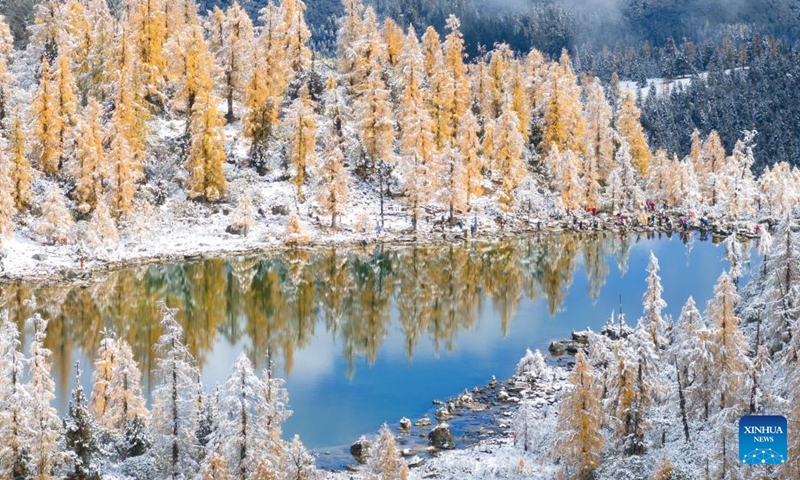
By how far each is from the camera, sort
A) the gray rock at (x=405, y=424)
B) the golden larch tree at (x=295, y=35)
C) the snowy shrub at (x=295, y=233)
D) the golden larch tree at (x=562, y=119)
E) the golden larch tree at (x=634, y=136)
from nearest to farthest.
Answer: the gray rock at (x=405, y=424)
the snowy shrub at (x=295, y=233)
the golden larch tree at (x=295, y=35)
the golden larch tree at (x=562, y=119)
the golden larch tree at (x=634, y=136)

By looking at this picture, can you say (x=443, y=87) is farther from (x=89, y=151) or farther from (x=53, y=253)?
(x=53, y=253)

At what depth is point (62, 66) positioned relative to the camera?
273 ft

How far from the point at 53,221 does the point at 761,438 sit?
2590 inches

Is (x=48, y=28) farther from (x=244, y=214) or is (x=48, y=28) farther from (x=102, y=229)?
(x=244, y=214)

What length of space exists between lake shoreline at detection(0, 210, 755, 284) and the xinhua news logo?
2237 inches

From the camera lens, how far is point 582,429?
100 feet

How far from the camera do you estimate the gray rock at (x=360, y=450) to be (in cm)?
3681

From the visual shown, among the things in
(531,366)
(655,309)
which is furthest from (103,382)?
(655,309)

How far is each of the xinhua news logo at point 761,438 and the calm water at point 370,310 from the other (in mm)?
20400

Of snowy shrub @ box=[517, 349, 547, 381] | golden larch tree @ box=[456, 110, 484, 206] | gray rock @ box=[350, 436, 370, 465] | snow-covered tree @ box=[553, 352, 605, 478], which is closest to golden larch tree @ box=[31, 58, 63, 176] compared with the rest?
golden larch tree @ box=[456, 110, 484, 206]

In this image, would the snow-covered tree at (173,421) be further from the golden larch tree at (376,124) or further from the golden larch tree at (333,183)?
the golden larch tree at (376,124)

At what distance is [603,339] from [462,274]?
117 ft

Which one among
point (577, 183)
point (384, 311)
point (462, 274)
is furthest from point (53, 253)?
point (577, 183)

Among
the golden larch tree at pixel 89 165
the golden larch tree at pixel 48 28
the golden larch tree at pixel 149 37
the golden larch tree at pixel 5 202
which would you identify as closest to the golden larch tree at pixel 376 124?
the golden larch tree at pixel 149 37
